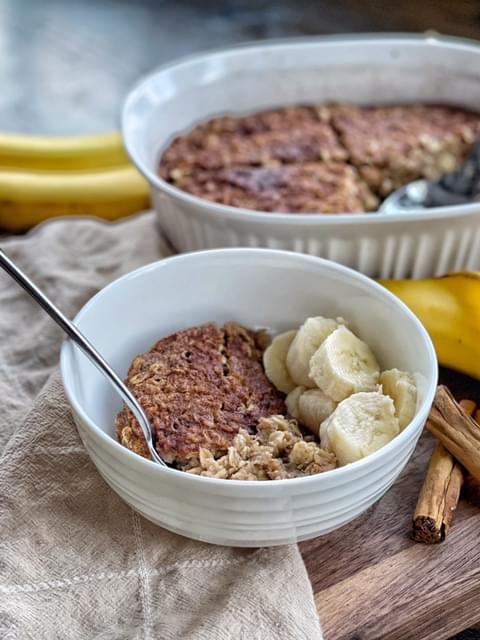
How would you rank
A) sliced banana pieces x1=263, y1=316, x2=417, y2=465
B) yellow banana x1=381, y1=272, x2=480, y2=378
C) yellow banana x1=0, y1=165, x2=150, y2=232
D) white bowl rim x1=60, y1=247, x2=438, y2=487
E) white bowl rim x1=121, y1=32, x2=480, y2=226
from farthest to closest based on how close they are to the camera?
1. yellow banana x1=0, y1=165, x2=150, y2=232
2. white bowl rim x1=121, y1=32, x2=480, y2=226
3. yellow banana x1=381, y1=272, x2=480, y2=378
4. sliced banana pieces x1=263, y1=316, x2=417, y2=465
5. white bowl rim x1=60, y1=247, x2=438, y2=487

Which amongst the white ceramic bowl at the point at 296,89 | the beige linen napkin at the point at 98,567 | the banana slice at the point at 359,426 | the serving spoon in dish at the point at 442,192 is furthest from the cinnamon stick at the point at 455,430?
the serving spoon in dish at the point at 442,192

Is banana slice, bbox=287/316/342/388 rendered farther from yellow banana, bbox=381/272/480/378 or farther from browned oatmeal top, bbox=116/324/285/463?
yellow banana, bbox=381/272/480/378

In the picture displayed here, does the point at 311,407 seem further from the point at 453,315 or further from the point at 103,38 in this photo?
the point at 103,38

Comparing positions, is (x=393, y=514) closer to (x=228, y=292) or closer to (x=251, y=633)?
(x=251, y=633)

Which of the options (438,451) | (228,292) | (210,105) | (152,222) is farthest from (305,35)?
(438,451)

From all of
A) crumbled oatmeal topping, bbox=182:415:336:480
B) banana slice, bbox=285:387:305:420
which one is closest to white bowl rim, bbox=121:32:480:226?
banana slice, bbox=285:387:305:420

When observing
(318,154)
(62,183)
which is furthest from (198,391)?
(62,183)
